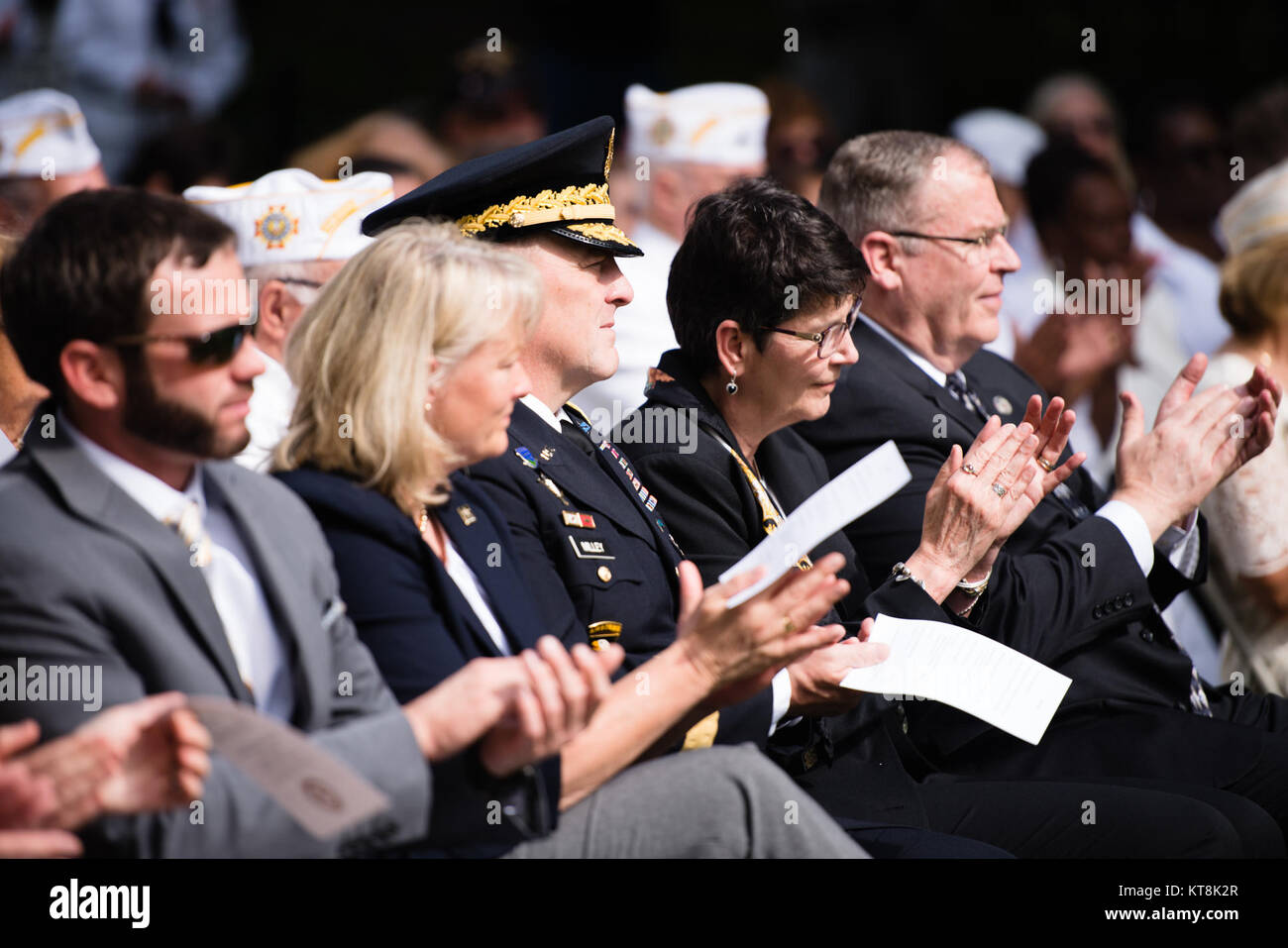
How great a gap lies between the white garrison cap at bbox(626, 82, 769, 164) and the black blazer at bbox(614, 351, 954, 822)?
2.84 m

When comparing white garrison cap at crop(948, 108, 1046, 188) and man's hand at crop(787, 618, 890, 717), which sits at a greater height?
white garrison cap at crop(948, 108, 1046, 188)

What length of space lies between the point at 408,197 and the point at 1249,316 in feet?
8.26

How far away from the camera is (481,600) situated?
9.23ft

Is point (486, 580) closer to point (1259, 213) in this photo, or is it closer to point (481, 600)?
point (481, 600)

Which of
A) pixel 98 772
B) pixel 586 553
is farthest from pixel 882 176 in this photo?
pixel 98 772

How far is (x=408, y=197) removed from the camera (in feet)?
10.7

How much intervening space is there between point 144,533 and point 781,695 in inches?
48.4

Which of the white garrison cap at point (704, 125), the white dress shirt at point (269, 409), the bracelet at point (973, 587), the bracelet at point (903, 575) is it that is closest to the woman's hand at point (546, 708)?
the bracelet at point (903, 575)

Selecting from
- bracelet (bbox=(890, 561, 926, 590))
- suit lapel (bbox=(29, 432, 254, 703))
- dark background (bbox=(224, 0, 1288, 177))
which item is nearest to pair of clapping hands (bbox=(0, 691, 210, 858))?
suit lapel (bbox=(29, 432, 254, 703))

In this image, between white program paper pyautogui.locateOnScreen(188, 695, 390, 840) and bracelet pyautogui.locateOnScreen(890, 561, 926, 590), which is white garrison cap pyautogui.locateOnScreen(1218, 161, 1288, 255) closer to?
bracelet pyautogui.locateOnScreen(890, 561, 926, 590)

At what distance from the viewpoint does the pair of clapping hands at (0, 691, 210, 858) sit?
204 centimetres

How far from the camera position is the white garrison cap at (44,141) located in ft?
17.7

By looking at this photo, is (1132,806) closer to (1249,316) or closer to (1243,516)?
(1243,516)
